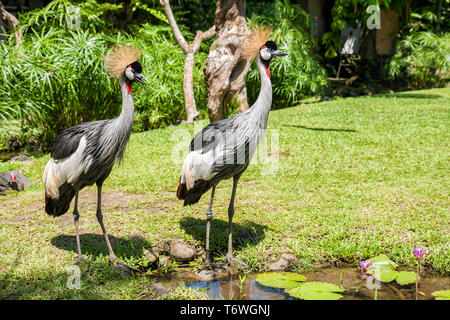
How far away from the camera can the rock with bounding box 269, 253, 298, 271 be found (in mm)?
3957

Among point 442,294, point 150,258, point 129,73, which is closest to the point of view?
point 442,294

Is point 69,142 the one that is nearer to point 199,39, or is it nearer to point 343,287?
point 343,287

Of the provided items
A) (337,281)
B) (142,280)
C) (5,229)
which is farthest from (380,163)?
(5,229)

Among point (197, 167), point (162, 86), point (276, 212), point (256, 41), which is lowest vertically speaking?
point (276, 212)

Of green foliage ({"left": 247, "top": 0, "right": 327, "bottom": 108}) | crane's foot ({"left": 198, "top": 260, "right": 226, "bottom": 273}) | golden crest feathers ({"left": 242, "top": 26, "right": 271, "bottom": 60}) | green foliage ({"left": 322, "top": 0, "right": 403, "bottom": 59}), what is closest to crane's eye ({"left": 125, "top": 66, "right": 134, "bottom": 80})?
golden crest feathers ({"left": 242, "top": 26, "right": 271, "bottom": 60})

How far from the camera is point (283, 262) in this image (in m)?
3.98

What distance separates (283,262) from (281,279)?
1.09ft

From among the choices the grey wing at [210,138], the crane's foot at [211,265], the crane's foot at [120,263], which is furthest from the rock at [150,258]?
the grey wing at [210,138]

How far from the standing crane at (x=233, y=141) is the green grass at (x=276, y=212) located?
0.70 m

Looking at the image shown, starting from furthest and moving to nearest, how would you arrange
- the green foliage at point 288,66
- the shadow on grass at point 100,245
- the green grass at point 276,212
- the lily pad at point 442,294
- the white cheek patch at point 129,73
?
the green foliage at point 288,66 → the shadow on grass at point 100,245 → the green grass at point 276,212 → the white cheek patch at point 129,73 → the lily pad at point 442,294

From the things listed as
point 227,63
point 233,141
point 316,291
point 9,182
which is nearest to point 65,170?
→ point 233,141

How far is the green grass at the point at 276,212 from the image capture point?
151 inches

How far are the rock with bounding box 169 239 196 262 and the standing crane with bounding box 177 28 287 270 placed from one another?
0.75ft

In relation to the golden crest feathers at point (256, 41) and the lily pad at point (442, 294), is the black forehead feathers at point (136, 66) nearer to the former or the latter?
the golden crest feathers at point (256, 41)
